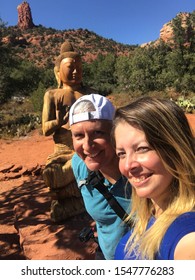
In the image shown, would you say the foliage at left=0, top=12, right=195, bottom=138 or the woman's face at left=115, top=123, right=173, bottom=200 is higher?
the foliage at left=0, top=12, right=195, bottom=138

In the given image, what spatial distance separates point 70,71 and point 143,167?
300cm

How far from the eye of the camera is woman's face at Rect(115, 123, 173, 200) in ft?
3.85

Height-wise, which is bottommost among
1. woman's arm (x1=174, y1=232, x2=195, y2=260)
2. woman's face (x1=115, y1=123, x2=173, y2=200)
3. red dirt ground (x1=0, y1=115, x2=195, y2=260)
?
red dirt ground (x1=0, y1=115, x2=195, y2=260)

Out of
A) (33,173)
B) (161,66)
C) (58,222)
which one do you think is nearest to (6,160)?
(33,173)

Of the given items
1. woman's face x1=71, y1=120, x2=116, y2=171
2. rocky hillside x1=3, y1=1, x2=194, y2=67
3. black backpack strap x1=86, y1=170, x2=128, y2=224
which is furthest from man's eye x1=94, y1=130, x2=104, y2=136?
rocky hillside x1=3, y1=1, x2=194, y2=67

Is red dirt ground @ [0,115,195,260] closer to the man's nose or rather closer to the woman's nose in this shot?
the man's nose

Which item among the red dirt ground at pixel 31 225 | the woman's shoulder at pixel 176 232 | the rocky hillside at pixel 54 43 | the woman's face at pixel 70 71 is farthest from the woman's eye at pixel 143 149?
the rocky hillside at pixel 54 43

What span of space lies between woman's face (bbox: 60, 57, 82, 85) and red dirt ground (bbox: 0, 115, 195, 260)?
198 cm

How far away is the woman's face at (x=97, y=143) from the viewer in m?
1.66

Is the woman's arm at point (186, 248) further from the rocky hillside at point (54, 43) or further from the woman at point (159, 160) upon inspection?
the rocky hillside at point (54, 43)

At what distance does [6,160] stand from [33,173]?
2285 millimetres

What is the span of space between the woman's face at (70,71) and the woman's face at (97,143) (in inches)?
95.1

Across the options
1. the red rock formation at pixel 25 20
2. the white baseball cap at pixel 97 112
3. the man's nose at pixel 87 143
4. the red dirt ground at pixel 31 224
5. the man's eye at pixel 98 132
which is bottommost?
the red dirt ground at pixel 31 224

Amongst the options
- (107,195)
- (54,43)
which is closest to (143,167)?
(107,195)
